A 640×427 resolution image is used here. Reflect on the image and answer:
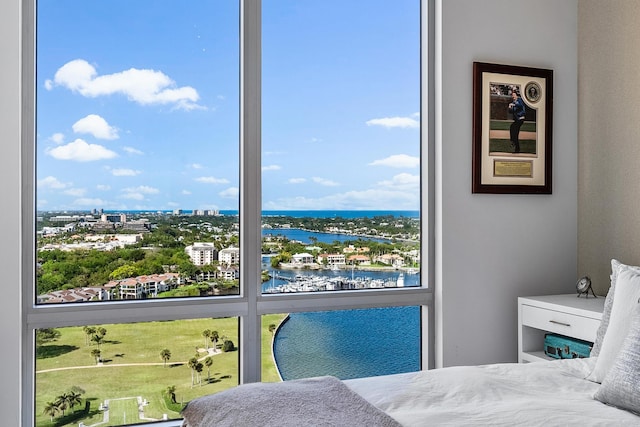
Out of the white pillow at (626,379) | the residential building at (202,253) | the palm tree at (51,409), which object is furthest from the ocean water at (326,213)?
the white pillow at (626,379)

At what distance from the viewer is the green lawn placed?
2.57 m

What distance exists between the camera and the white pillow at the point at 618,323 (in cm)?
205

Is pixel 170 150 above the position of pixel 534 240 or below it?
above

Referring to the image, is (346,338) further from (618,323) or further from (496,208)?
(618,323)

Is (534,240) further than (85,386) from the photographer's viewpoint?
Yes

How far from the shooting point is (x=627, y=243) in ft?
10.1

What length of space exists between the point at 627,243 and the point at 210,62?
2329mm

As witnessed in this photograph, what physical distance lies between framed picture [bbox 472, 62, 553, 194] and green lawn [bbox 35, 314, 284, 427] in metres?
1.60

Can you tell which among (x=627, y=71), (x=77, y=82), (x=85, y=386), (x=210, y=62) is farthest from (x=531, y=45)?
(x=85, y=386)

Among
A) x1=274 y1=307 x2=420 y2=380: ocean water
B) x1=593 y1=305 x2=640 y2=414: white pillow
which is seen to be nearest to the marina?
x1=274 y1=307 x2=420 y2=380: ocean water

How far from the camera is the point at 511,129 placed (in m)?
3.24

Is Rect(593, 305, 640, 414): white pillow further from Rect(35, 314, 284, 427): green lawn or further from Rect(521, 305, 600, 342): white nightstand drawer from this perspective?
Rect(35, 314, 284, 427): green lawn

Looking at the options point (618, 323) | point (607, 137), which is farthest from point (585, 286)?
Result: point (618, 323)

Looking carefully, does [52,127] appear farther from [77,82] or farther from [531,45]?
[531,45]
